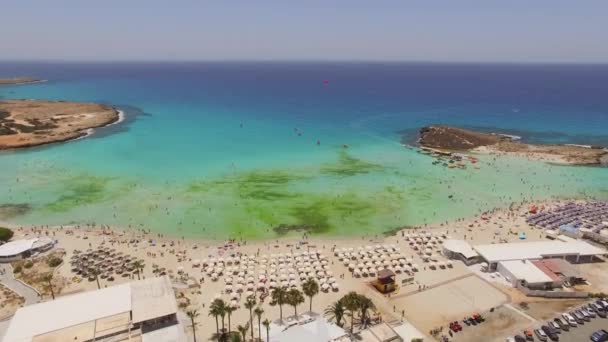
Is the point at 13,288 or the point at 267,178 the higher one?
the point at 267,178

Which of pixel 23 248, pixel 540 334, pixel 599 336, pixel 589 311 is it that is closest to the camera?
pixel 599 336

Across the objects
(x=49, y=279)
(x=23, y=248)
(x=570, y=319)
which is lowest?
(x=570, y=319)

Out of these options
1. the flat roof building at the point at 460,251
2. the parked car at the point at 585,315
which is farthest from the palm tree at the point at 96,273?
the parked car at the point at 585,315

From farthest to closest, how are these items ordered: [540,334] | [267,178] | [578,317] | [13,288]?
1. [267,178]
2. [13,288]
3. [578,317]
4. [540,334]

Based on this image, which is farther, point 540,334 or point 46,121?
point 46,121

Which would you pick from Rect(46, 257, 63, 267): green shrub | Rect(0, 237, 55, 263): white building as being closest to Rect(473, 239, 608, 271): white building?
Rect(46, 257, 63, 267): green shrub

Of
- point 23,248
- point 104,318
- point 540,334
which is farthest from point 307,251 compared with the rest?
point 23,248

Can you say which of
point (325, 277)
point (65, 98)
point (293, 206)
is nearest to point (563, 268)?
point (325, 277)

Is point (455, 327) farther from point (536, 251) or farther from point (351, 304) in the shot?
point (536, 251)
